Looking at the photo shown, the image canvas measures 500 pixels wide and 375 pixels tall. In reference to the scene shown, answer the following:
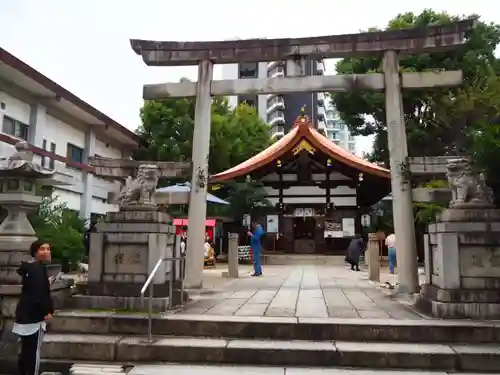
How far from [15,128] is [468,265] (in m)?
15.9

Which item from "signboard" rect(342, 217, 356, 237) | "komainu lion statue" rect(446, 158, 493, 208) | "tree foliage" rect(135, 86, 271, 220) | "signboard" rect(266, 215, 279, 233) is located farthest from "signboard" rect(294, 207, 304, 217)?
"komainu lion statue" rect(446, 158, 493, 208)

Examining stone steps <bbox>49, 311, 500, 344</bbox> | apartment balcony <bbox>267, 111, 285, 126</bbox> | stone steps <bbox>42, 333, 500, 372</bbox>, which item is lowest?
stone steps <bbox>42, 333, 500, 372</bbox>

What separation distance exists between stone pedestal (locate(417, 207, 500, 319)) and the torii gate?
9.07 ft

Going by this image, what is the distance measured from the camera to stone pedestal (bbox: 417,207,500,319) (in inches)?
245

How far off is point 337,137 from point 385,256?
Answer: 241 ft

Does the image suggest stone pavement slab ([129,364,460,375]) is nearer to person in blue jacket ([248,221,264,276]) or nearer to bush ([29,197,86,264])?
bush ([29,197,86,264])

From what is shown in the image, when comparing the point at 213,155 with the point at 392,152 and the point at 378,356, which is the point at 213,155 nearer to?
the point at 392,152

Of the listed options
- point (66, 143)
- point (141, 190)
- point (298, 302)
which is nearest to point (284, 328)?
point (298, 302)

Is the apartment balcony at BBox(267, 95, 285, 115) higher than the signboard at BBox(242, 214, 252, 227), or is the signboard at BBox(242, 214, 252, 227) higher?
the apartment balcony at BBox(267, 95, 285, 115)

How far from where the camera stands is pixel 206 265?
19.2 meters

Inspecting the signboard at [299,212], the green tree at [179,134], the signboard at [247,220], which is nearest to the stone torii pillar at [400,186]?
the signboard at [247,220]

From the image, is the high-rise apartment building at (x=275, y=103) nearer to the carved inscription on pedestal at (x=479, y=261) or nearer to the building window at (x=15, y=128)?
the building window at (x=15, y=128)

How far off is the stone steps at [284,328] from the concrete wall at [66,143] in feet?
29.9

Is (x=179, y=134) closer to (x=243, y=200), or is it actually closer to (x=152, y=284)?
(x=243, y=200)
